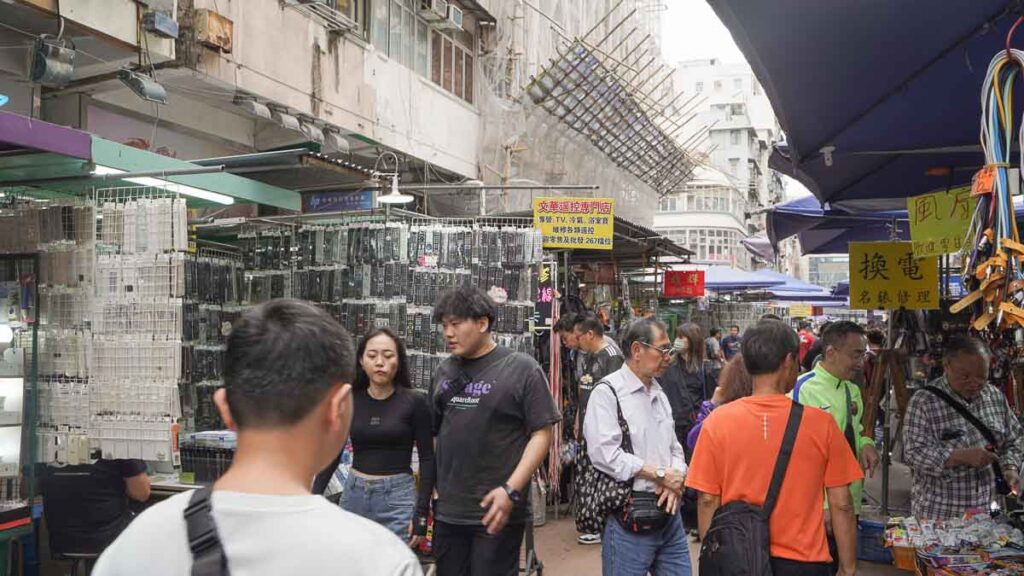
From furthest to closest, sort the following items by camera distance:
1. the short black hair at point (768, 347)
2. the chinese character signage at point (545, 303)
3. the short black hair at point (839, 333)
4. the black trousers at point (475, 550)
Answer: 1. the chinese character signage at point (545, 303)
2. the short black hair at point (839, 333)
3. the black trousers at point (475, 550)
4. the short black hair at point (768, 347)

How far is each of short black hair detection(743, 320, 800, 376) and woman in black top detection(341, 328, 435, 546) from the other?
71.0 inches

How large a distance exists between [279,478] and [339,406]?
181 millimetres

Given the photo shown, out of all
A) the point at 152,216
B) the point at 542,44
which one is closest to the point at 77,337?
the point at 152,216

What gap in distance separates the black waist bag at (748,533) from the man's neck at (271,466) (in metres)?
2.21

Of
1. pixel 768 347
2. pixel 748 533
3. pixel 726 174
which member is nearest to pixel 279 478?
pixel 748 533

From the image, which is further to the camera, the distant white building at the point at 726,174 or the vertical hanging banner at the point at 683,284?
the distant white building at the point at 726,174

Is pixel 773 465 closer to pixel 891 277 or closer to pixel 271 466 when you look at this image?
pixel 271 466

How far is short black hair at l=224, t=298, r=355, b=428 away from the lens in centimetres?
156

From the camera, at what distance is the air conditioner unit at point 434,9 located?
13445mm

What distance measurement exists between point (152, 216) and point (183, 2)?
15.9ft

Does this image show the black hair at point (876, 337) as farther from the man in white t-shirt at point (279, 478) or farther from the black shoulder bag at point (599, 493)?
the man in white t-shirt at point (279, 478)

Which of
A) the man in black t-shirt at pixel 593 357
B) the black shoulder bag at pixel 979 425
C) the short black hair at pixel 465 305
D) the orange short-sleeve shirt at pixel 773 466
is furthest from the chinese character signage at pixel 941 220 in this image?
the man in black t-shirt at pixel 593 357

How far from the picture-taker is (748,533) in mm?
3248

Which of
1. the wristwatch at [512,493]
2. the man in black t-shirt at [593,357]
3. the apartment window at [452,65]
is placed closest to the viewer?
the wristwatch at [512,493]
